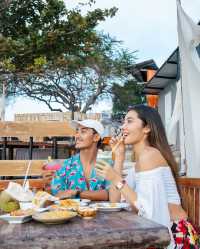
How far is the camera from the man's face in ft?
9.60

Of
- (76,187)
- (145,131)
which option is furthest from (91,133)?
(145,131)

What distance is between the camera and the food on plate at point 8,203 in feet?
6.38

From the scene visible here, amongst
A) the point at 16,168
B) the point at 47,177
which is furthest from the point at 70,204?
the point at 16,168

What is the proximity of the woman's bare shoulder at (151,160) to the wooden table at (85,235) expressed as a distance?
1.87ft

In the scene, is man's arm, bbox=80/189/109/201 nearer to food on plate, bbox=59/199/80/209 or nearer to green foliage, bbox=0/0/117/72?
food on plate, bbox=59/199/80/209

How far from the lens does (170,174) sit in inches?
89.3

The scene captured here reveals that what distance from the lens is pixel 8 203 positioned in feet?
6.41

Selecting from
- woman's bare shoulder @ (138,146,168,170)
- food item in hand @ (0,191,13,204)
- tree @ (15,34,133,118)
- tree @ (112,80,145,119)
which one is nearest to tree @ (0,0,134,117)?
woman's bare shoulder @ (138,146,168,170)

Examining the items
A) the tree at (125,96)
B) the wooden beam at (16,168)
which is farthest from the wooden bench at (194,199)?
the tree at (125,96)

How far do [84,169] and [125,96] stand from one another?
19854 mm

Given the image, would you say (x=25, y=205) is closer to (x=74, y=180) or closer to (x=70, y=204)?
(x=70, y=204)

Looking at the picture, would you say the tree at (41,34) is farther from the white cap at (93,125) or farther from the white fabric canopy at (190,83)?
the white cap at (93,125)

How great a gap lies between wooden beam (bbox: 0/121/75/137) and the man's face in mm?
817

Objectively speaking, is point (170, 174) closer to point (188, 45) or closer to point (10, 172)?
point (10, 172)
